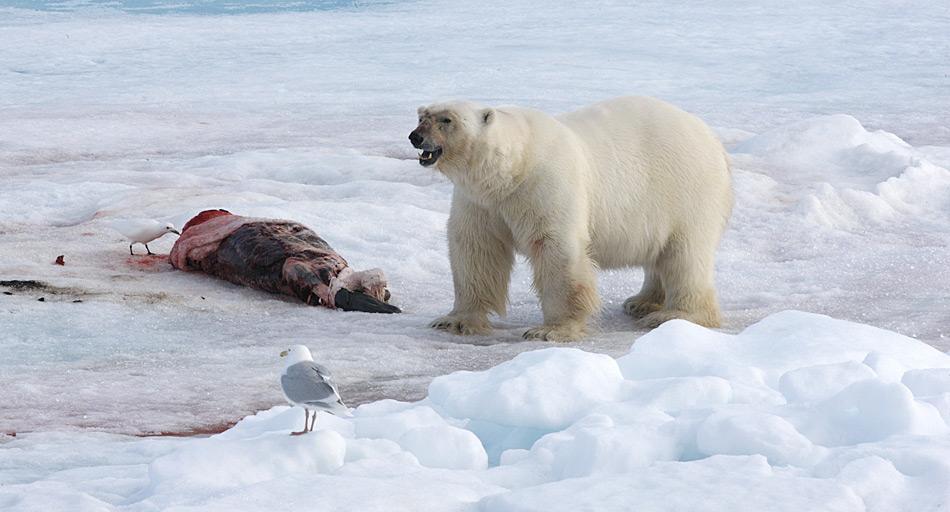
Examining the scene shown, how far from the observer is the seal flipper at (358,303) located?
5.46m

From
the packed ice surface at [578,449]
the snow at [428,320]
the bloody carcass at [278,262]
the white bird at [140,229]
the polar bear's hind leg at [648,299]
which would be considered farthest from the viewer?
the white bird at [140,229]

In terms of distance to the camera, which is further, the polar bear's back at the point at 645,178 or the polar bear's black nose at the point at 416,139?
the polar bear's back at the point at 645,178

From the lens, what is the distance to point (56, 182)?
328 inches

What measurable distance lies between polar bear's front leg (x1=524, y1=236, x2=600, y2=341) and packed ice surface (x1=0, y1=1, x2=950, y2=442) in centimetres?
18

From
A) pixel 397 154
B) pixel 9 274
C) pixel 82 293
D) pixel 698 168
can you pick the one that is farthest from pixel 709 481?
pixel 397 154

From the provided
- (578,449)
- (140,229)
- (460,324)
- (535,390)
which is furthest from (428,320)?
(578,449)

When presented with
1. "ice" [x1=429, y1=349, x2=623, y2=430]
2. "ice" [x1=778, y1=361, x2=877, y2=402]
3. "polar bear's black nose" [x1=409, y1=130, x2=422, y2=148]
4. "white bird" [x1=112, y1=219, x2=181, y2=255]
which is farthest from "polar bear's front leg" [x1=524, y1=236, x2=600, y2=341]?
"white bird" [x1=112, y1=219, x2=181, y2=255]

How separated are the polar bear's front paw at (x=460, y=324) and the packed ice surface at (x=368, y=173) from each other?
0.32ft

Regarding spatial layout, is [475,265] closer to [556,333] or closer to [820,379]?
[556,333]

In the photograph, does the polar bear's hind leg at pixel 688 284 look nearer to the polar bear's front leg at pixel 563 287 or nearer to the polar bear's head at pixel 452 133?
the polar bear's front leg at pixel 563 287

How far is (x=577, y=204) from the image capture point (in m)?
5.06

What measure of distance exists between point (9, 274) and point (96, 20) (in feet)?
52.1

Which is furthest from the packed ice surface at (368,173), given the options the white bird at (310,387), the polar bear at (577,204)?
the white bird at (310,387)

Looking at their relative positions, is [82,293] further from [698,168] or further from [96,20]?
[96,20]
